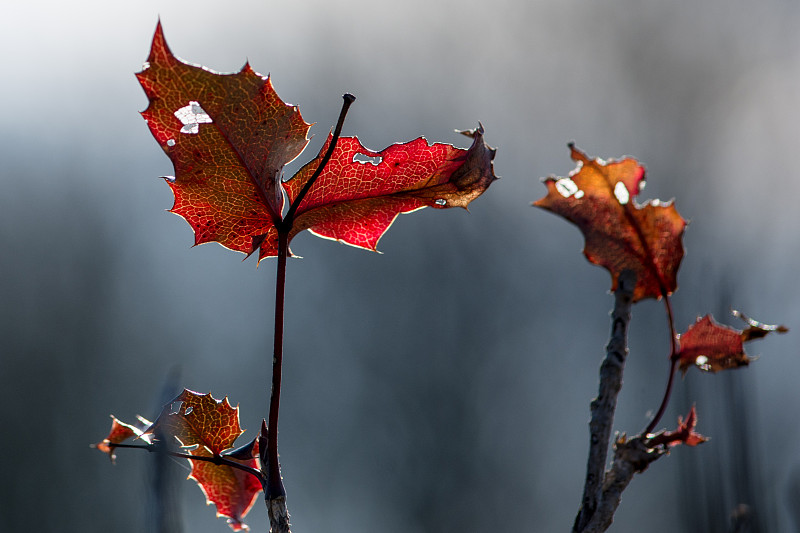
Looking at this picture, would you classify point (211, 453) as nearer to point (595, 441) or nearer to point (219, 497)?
point (219, 497)

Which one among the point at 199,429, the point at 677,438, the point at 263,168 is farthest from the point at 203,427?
the point at 677,438

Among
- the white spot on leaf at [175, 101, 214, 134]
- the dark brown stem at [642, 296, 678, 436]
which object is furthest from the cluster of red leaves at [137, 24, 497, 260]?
the dark brown stem at [642, 296, 678, 436]

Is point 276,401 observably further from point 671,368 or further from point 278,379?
point 671,368

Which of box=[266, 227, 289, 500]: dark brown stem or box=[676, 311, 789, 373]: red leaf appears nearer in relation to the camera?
box=[266, 227, 289, 500]: dark brown stem

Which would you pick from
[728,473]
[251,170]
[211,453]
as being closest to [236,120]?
[251,170]

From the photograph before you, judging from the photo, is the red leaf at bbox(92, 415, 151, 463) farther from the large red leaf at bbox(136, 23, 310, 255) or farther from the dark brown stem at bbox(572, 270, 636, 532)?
the dark brown stem at bbox(572, 270, 636, 532)

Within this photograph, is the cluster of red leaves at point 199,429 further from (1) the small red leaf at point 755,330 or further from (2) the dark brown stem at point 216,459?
(1) the small red leaf at point 755,330

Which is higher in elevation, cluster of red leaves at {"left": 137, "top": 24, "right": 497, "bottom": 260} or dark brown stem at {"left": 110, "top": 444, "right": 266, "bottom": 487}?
cluster of red leaves at {"left": 137, "top": 24, "right": 497, "bottom": 260}
